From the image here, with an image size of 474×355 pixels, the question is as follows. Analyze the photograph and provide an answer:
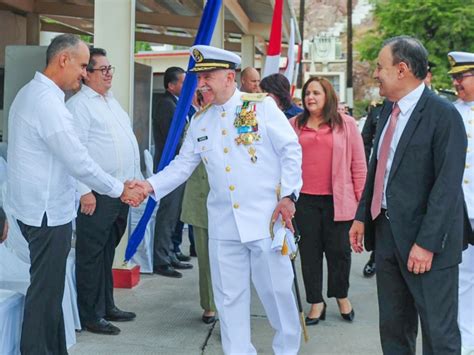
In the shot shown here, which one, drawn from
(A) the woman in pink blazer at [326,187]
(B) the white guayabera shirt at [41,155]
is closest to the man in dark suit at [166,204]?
(A) the woman in pink blazer at [326,187]

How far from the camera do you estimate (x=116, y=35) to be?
5.57 m

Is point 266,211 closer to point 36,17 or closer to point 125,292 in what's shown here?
point 125,292

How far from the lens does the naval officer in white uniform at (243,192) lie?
3.83 m

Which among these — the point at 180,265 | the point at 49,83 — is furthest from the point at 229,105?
the point at 180,265

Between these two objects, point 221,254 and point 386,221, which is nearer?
point 386,221

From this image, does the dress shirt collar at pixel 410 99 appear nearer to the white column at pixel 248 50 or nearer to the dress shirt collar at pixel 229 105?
the dress shirt collar at pixel 229 105

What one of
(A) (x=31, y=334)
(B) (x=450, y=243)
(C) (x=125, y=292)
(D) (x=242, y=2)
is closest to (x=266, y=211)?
(B) (x=450, y=243)

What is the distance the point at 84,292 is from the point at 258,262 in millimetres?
1385

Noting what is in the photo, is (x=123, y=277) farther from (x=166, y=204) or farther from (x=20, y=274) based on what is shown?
(x=20, y=274)

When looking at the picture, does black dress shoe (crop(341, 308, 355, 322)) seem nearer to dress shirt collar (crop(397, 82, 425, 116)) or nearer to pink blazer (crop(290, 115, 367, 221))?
pink blazer (crop(290, 115, 367, 221))

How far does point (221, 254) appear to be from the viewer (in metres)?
3.93

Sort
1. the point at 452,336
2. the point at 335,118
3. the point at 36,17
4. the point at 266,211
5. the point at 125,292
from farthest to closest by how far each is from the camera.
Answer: the point at 36,17 → the point at 125,292 → the point at 335,118 → the point at 266,211 → the point at 452,336

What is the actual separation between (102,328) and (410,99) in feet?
8.69

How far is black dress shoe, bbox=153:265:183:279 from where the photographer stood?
6457 mm
